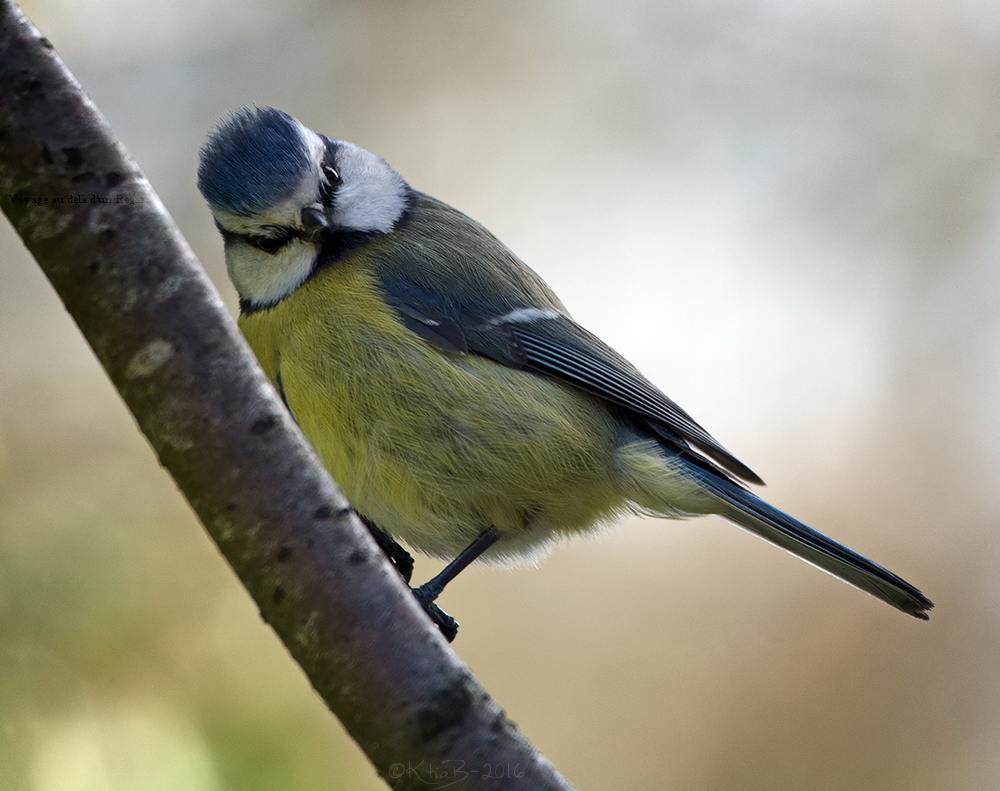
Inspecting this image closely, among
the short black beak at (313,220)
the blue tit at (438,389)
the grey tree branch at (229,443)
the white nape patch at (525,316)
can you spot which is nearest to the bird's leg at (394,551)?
the blue tit at (438,389)

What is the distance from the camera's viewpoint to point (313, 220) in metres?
2.13

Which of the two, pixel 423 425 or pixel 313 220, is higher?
pixel 313 220

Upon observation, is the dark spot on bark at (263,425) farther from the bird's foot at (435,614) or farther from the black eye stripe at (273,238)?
the black eye stripe at (273,238)

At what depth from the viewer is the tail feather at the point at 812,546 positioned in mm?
2018

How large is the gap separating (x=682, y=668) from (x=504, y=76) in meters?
2.50

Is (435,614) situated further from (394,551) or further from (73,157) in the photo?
(73,157)

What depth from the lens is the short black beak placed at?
213 centimetres

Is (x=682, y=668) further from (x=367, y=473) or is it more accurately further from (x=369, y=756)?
(x=369, y=756)

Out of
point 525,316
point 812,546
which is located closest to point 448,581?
point 525,316

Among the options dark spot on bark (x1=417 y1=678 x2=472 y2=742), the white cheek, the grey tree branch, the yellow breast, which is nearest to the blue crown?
the white cheek

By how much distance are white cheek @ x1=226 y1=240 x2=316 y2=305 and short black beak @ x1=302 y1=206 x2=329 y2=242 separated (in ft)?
0.15

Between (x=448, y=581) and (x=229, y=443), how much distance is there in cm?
107

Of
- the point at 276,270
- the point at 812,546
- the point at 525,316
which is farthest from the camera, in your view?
the point at 525,316

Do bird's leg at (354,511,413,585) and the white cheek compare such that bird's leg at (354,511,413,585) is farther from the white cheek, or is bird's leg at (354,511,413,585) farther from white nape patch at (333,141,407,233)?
white nape patch at (333,141,407,233)
